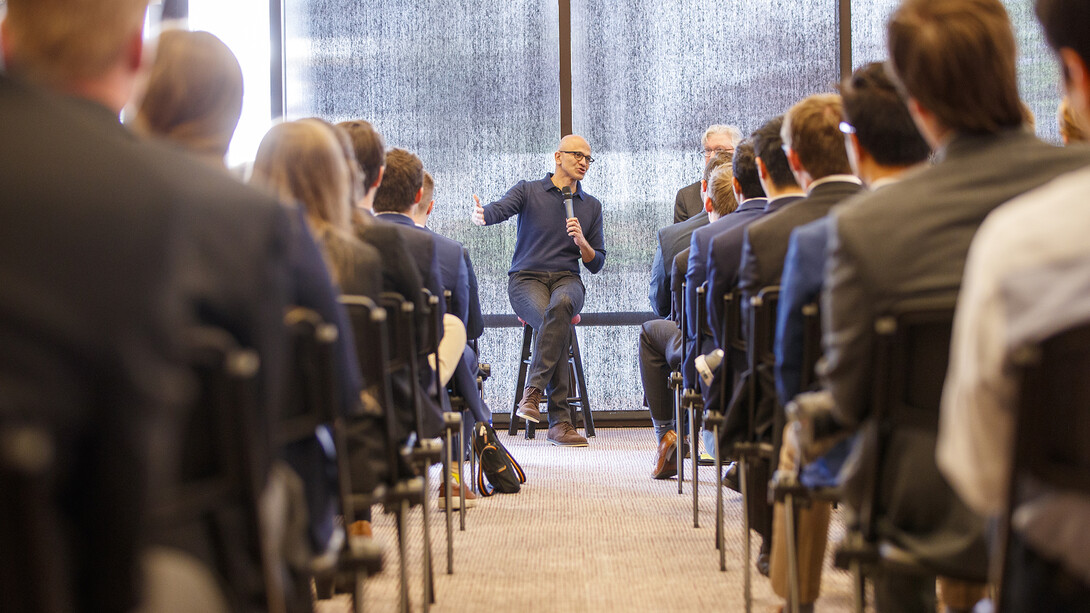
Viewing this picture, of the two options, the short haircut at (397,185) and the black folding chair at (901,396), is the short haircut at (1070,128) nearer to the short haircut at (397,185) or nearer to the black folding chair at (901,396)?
the black folding chair at (901,396)

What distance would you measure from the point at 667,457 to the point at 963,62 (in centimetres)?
317

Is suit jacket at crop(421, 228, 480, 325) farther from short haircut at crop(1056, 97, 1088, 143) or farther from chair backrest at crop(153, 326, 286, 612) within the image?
chair backrest at crop(153, 326, 286, 612)

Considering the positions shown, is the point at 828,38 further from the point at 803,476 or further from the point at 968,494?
the point at 968,494

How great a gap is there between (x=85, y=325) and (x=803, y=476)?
136 centimetres

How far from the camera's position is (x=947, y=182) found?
1413mm

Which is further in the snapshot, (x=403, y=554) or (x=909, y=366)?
(x=403, y=554)

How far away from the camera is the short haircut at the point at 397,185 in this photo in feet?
10.8

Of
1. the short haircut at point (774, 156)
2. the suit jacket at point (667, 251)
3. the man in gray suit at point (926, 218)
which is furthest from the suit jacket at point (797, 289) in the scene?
the suit jacket at point (667, 251)

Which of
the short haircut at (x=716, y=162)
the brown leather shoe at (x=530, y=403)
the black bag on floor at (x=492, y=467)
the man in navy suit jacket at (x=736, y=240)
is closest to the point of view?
the man in navy suit jacket at (x=736, y=240)

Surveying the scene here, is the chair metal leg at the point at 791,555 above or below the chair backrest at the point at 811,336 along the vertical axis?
below

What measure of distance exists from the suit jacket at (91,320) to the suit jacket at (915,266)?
0.96 meters

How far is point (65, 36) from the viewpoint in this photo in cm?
99

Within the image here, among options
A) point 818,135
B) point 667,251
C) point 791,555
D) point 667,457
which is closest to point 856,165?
point 818,135

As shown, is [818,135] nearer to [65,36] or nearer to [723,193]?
[723,193]
